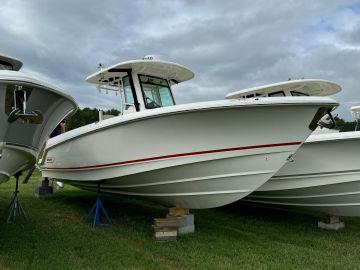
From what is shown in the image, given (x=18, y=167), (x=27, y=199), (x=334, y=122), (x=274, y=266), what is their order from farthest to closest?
(x=27, y=199) → (x=334, y=122) → (x=18, y=167) → (x=274, y=266)

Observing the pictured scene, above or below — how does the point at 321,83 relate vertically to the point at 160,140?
above

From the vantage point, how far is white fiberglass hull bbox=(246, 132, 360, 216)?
7.04 metres

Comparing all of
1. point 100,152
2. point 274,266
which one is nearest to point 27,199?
point 100,152

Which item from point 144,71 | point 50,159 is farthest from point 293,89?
point 50,159

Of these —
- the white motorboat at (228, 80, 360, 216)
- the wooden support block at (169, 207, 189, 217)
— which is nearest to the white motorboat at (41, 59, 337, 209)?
the wooden support block at (169, 207, 189, 217)

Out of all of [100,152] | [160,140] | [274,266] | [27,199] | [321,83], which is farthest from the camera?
[27,199]

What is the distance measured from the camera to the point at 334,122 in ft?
27.5

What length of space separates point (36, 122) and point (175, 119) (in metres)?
1.80

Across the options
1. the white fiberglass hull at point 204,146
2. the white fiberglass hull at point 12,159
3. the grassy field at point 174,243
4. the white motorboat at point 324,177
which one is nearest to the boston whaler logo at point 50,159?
the grassy field at point 174,243

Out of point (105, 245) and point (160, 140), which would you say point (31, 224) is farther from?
Answer: point (160, 140)

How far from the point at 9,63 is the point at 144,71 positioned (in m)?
2.31

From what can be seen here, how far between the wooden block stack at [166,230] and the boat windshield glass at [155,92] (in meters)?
2.26

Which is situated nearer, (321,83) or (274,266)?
(274,266)

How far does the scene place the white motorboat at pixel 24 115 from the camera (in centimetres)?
474
